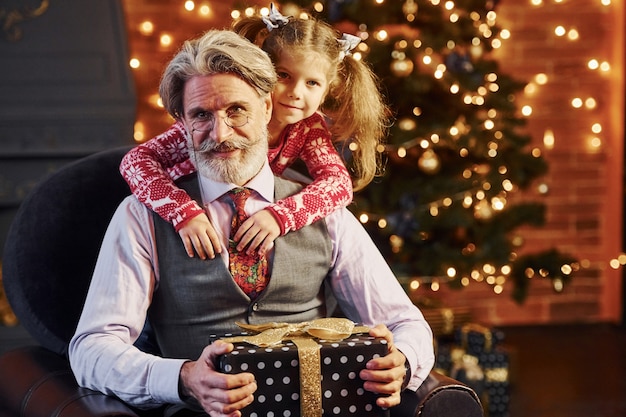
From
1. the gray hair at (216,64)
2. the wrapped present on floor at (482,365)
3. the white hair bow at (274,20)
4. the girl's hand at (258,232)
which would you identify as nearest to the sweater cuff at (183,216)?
the girl's hand at (258,232)

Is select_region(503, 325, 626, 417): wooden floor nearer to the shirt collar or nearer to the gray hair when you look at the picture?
the shirt collar

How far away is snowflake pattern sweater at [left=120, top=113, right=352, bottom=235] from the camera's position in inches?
69.2

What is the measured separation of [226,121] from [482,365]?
7.18 feet

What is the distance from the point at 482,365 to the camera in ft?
11.8

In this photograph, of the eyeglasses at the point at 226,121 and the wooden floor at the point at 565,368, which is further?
the wooden floor at the point at 565,368

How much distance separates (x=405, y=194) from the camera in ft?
12.3

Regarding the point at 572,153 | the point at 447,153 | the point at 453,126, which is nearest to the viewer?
the point at 453,126

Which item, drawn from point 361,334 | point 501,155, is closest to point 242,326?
point 361,334

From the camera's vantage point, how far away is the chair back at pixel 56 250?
1.94 meters

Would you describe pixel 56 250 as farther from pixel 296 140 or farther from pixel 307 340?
pixel 307 340

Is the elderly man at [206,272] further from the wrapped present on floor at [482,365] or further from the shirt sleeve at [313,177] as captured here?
the wrapped present on floor at [482,365]

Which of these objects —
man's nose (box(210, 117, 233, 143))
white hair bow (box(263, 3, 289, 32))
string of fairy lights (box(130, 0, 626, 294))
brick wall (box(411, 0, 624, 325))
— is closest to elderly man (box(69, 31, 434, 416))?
man's nose (box(210, 117, 233, 143))

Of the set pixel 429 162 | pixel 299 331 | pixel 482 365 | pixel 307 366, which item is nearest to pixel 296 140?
pixel 299 331

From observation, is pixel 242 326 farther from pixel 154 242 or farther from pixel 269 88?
pixel 269 88
